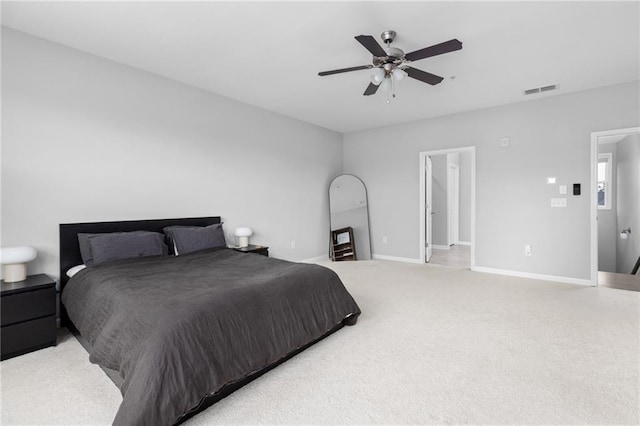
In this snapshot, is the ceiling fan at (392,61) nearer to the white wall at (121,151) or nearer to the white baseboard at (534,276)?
the white wall at (121,151)

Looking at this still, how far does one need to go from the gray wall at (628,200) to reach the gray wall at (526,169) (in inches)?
61.7

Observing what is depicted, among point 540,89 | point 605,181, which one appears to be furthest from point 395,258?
point 605,181

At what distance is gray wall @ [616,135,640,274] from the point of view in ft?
16.7

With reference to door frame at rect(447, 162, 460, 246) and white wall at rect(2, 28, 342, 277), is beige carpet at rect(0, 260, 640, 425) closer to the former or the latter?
white wall at rect(2, 28, 342, 277)

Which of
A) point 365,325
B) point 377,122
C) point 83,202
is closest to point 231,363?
point 365,325

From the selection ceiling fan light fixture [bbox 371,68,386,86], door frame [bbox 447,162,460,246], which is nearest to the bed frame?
ceiling fan light fixture [bbox 371,68,386,86]

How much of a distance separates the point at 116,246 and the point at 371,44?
111 inches

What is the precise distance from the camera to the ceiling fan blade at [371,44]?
2246mm

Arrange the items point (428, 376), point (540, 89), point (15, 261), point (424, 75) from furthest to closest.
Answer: point (540, 89) → point (424, 75) → point (15, 261) → point (428, 376)

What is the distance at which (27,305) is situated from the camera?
2395 mm

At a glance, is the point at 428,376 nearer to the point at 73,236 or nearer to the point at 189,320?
the point at 189,320

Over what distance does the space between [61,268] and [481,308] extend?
4156 millimetres

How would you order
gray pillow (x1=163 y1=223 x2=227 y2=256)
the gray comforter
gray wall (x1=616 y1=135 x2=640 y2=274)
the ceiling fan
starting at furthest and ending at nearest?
gray wall (x1=616 y1=135 x2=640 y2=274) → gray pillow (x1=163 y1=223 x2=227 y2=256) → the ceiling fan → the gray comforter

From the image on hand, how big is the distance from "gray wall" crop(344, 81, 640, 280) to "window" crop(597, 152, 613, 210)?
2920 mm
